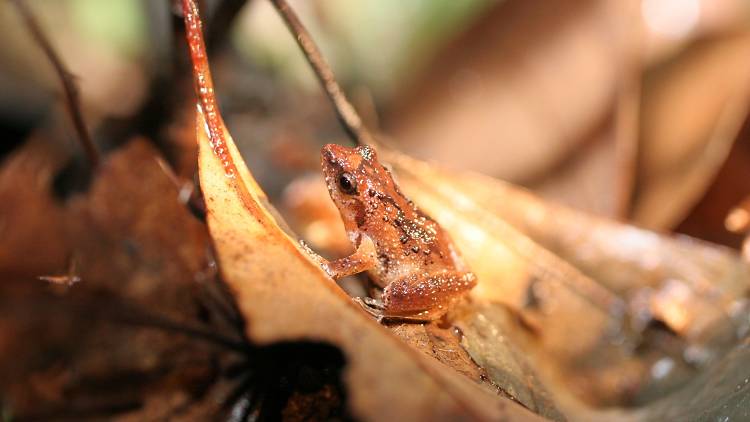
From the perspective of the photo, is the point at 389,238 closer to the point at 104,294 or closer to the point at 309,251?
the point at 309,251

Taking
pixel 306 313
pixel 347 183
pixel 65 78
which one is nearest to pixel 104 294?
pixel 65 78

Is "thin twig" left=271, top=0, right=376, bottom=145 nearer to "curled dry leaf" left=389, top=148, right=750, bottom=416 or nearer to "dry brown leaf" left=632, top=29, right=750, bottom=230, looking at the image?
"curled dry leaf" left=389, top=148, right=750, bottom=416

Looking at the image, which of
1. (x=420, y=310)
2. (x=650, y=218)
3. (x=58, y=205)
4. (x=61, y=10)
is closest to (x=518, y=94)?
(x=650, y=218)

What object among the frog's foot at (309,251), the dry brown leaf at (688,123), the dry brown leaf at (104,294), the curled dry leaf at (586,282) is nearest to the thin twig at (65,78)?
the dry brown leaf at (104,294)

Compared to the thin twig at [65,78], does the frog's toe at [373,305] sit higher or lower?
lower

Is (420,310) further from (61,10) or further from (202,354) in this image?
(61,10)

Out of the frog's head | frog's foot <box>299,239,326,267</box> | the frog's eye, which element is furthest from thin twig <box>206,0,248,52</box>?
frog's foot <box>299,239,326,267</box>

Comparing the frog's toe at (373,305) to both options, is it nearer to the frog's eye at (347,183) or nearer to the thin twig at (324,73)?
the frog's eye at (347,183)
